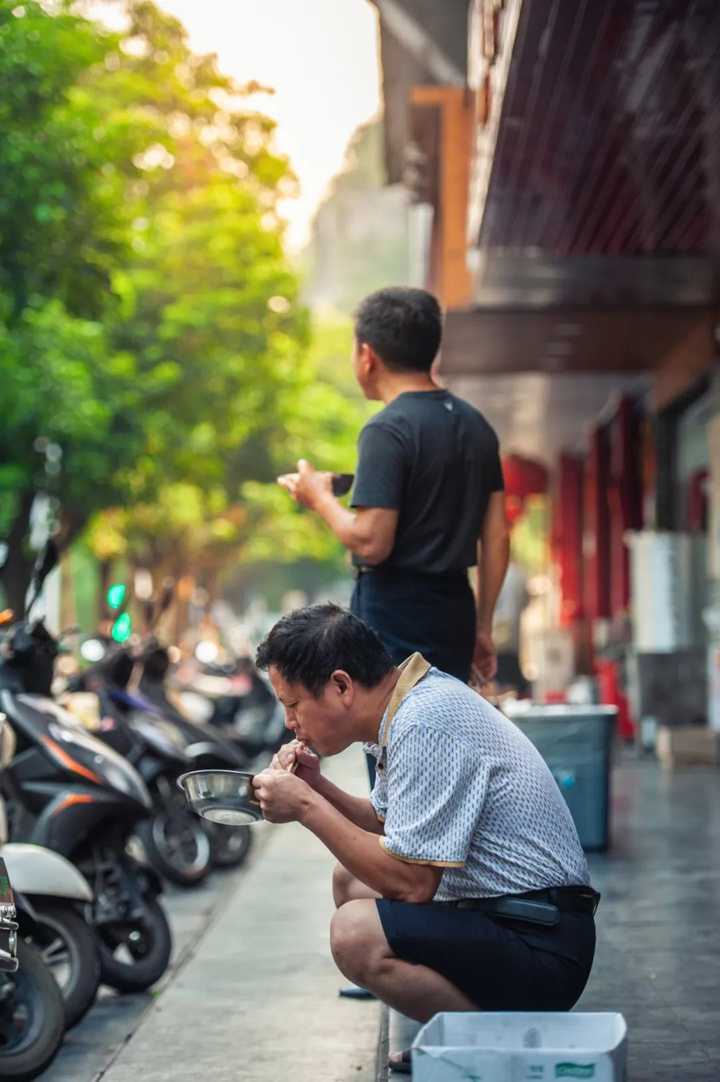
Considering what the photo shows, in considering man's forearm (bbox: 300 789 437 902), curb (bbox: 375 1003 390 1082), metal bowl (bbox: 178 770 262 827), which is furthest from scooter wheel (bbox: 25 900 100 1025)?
man's forearm (bbox: 300 789 437 902)

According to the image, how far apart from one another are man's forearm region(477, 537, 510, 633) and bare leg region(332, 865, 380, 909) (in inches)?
47.6

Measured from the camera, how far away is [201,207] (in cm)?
2850

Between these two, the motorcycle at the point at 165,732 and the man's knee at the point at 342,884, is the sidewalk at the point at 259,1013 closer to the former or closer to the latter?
the motorcycle at the point at 165,732

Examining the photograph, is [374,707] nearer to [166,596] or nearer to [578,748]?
[578,748]

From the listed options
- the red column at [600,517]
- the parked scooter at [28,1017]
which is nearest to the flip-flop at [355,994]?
the parked scooter at [28,1017]

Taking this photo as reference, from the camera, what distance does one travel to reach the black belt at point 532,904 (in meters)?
3.71

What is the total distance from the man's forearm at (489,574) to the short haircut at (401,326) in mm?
587

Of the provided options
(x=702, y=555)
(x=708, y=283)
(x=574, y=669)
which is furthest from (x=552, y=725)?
(x=574, y=669)

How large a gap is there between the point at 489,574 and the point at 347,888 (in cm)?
129

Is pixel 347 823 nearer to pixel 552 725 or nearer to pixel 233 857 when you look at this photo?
pixel 552 725

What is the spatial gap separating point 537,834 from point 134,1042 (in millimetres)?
2197

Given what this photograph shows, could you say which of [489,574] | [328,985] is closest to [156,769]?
→ [328,985]

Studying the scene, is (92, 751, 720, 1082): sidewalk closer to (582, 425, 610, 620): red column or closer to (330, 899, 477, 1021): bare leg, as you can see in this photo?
(330, 899, 477, 1021): bare leg

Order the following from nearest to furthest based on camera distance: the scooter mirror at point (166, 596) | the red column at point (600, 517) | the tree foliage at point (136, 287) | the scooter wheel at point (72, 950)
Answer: the scooter wheel at point (72, 950) → the scooter mirror at point (166, 596) → the tree foliage at point (136, 287) → the red column at point (600, 517)
